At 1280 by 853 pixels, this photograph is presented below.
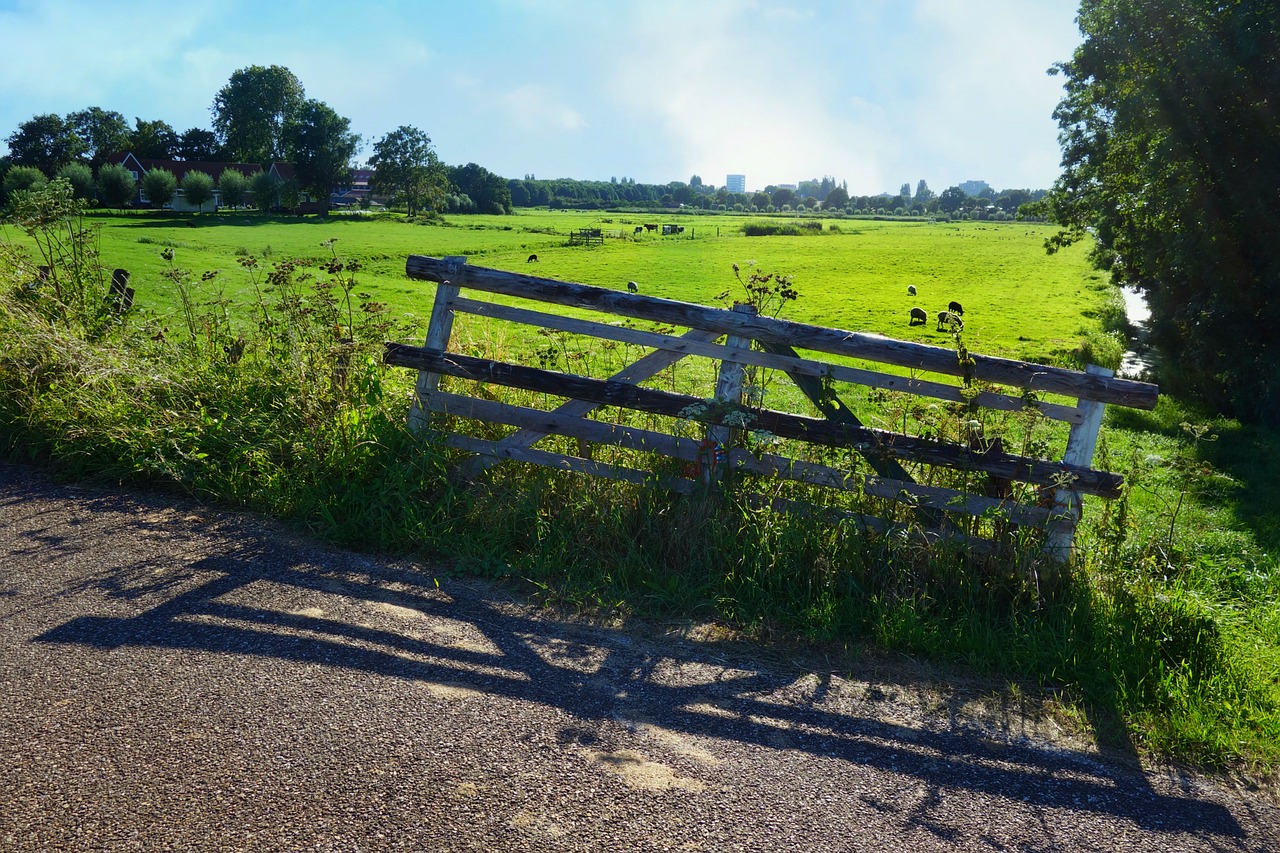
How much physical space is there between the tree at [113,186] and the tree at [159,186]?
193 cm

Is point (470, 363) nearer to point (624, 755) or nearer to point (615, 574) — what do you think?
point (615, 574)

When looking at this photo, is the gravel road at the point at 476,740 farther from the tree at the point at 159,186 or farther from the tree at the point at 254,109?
the tree at the point at 254,109

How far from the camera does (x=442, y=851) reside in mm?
3000

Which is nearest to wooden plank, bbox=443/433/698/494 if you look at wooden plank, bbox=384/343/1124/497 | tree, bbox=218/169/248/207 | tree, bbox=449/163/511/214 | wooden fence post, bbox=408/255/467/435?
wooden fence post, bbox=408/255/467/435

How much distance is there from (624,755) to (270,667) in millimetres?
1744

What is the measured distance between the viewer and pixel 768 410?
235 inches

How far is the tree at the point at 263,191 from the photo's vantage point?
9212cm

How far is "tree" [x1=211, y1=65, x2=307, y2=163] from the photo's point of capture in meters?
122

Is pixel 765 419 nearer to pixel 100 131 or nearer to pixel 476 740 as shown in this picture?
pixel 476 740

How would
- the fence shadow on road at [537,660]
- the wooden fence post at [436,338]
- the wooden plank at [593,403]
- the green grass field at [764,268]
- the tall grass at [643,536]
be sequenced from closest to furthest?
the fence shadow on road at [537,660]
the tall grass at [643,536]
the wooden plank at [593,403]
the wooden fence post at [436,338]
the green grass field at [764,268]

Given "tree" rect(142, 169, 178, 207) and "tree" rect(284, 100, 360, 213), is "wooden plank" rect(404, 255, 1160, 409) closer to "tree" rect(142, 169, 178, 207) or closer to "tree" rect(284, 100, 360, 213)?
"tree" rect(142, 169, 178, 207)

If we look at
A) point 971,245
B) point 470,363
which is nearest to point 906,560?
point 470,363

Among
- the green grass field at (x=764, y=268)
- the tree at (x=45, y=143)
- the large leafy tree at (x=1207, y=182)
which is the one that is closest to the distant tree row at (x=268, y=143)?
the tree at (x=45, y=143)

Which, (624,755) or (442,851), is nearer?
(442,851)
